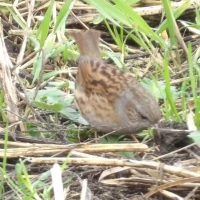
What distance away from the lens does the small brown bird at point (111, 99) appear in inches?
165

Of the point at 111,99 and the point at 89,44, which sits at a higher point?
the point at 89,44

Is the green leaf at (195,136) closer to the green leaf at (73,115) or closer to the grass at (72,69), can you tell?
the grass at (72,69)

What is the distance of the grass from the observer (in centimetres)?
407

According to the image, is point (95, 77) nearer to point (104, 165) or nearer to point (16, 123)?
point (16, 123)

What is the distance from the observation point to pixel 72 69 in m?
5.12

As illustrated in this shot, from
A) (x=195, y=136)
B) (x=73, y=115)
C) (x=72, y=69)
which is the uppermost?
(x=72, y=69)

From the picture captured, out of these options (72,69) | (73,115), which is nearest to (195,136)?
(73,115)

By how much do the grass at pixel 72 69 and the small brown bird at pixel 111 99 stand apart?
0.09m

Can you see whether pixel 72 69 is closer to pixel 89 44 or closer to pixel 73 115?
pixel 89 44

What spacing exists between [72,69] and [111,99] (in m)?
0.77

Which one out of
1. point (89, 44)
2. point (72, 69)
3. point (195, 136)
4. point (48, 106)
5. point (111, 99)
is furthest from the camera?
point (72, 69)

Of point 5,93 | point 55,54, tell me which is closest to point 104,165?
point 5,93

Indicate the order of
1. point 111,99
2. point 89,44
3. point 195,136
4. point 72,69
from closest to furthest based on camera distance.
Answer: point 195,136, point 111,99, point 89,44, point 72,69

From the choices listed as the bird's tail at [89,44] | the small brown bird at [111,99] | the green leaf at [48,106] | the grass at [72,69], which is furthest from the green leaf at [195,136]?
the bird's tail at [89,44]
